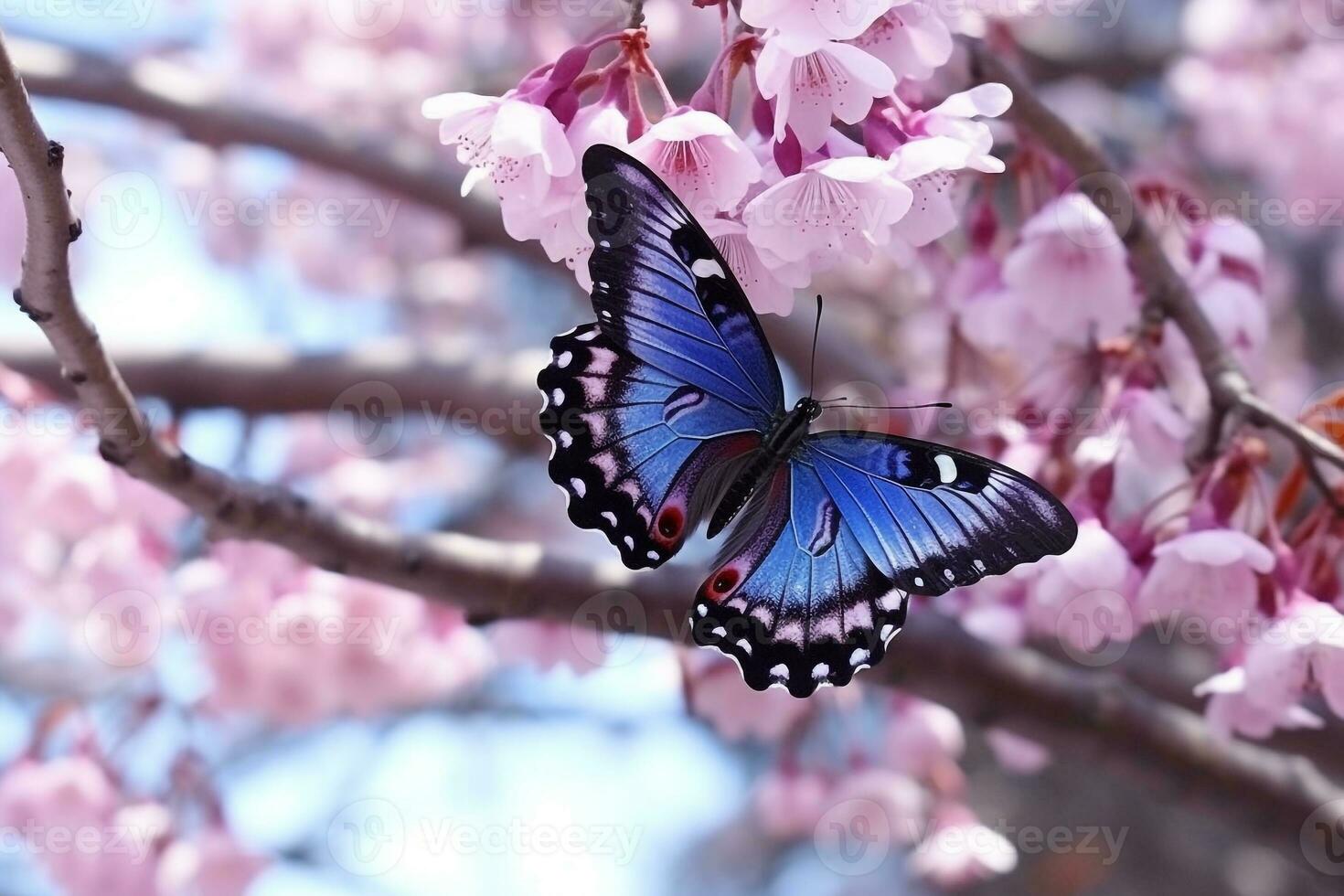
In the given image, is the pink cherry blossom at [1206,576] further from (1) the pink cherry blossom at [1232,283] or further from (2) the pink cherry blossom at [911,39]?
(2) the pink cherry blossom at [911,39]

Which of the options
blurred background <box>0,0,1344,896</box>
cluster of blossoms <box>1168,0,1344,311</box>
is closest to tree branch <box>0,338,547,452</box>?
blurred background <box>0,0,1344,896</box>

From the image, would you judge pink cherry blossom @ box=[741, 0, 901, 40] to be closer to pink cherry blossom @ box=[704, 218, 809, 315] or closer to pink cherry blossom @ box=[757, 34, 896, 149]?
pink cherry blossom @ box=[757, 34, 896, 149]

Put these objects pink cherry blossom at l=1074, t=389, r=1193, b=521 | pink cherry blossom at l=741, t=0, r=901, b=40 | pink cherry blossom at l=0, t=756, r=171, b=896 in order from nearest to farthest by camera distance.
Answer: pink cherry blossom at l=741, t=0, r=901, b=40
pink cherry blossom at l=1074, t=389, r=1193, b=521
pink cherry blossom at l=0, t=756, r=171, b=896

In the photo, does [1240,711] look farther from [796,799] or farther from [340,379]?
[340,379]

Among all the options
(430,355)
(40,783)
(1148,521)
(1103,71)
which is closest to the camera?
(1148,521)

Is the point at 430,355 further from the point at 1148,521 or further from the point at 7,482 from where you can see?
the point at 1148,521

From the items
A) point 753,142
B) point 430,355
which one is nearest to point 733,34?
point 753,142

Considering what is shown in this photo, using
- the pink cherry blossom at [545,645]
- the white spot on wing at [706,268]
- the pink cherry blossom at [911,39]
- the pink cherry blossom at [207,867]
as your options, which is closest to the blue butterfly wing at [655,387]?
the white spot on wing at [706,268]
